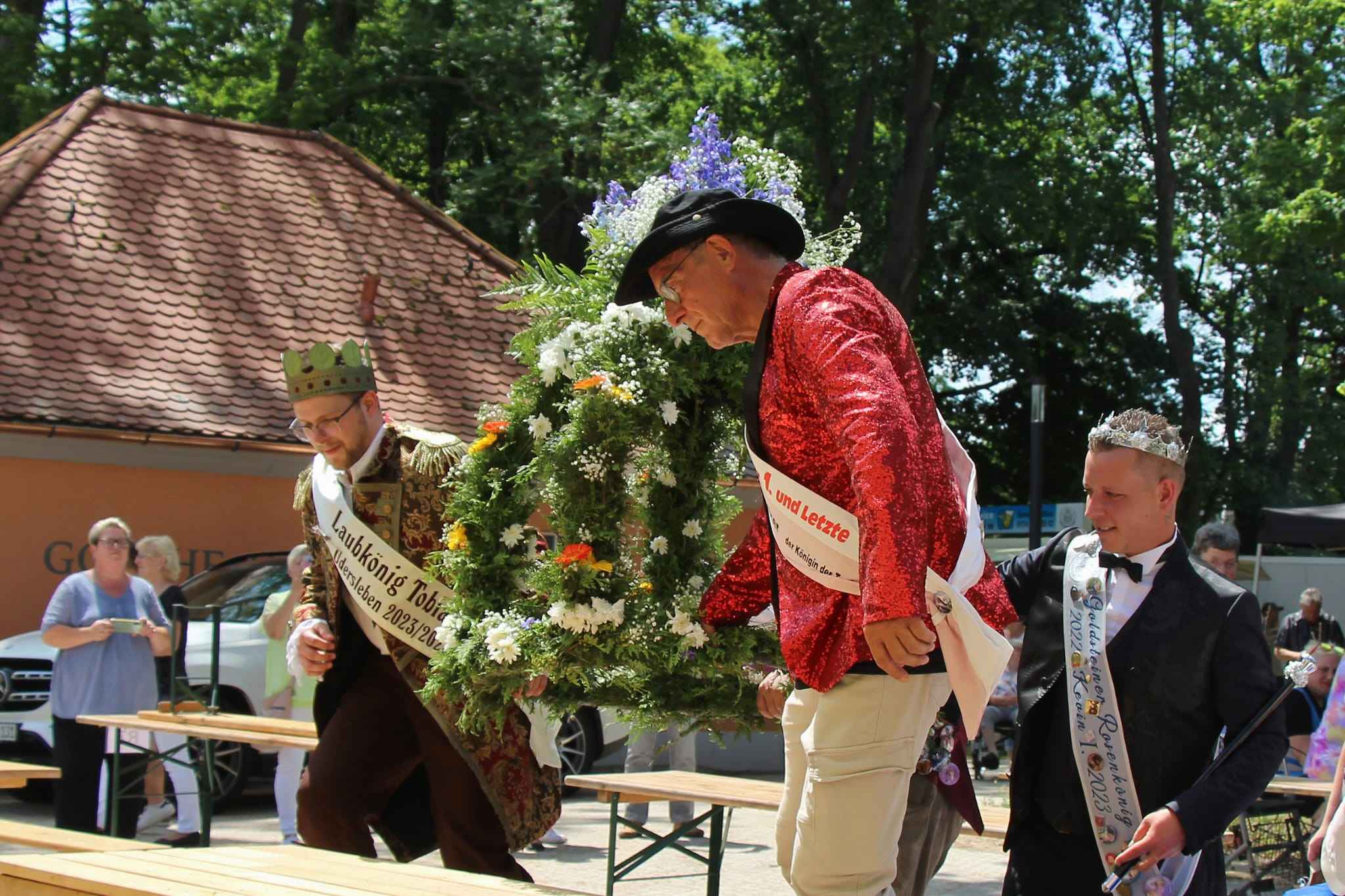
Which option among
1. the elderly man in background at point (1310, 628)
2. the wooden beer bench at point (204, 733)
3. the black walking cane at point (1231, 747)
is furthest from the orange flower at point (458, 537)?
the elderly man in background at point (1310, 628)

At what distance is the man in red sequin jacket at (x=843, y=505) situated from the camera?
2.84 meters

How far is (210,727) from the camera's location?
23.9ft

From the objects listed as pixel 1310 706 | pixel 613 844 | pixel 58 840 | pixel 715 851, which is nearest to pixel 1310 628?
pixel 1310 706

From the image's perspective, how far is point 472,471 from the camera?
14.8 ft

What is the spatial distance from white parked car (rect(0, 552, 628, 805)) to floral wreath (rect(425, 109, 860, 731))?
5655mm

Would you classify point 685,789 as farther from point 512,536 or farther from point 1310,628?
point 1310,628

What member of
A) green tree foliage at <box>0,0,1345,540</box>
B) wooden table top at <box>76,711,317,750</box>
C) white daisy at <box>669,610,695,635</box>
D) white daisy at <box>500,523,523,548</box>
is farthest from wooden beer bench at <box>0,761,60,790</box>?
green tree foliage at <box>0,0,1345,540</box>

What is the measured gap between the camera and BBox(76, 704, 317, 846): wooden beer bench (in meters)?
6.83

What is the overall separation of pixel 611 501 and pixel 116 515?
10.2 meters

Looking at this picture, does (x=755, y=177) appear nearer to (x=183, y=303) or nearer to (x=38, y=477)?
(x=38, y=477)

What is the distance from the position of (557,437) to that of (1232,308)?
99.8 feet

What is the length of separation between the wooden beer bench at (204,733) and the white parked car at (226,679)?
138cm

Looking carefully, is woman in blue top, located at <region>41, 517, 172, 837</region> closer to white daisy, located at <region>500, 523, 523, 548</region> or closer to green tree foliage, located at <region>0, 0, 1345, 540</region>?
white daisy, located at <region>500, 523, 523, 548</region>

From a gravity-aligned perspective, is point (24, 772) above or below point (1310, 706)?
below
